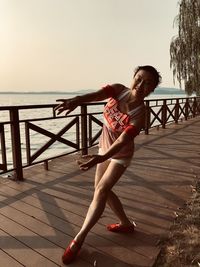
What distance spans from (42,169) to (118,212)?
252cm

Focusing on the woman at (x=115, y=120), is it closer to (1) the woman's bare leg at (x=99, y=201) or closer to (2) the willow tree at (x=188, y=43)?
(1) the woman's bare leg at (x=99, y=201)

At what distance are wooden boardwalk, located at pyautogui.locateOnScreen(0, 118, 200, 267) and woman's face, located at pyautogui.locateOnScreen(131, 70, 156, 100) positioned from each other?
141cm

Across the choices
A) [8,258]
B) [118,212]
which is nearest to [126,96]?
[118,212]

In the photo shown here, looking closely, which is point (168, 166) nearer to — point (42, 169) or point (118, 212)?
point (42, 169)

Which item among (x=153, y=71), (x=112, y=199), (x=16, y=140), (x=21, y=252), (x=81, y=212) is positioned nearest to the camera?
(x=153, y=71)

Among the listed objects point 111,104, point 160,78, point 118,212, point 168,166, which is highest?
point 160,78

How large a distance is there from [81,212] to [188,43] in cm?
863

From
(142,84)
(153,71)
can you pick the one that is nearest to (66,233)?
(142,84)

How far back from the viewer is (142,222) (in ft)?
9.98

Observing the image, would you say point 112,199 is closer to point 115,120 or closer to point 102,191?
point 102,191

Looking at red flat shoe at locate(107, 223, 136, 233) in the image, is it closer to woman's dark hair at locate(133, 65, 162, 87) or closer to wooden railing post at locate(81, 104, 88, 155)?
woman's dark hair at locate(133, 65, 162, 87)

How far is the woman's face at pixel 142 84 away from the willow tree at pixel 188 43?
20.4ft

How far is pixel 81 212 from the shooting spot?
325 cm

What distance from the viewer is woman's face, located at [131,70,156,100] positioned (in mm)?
2215
